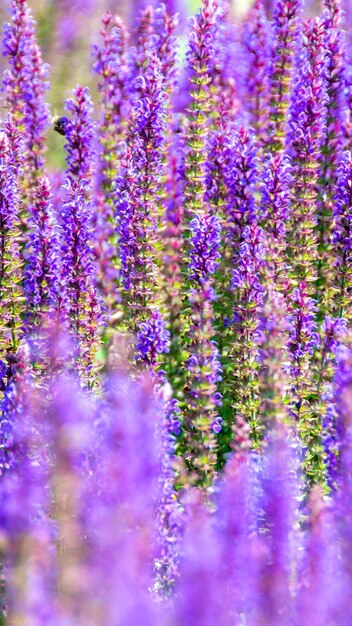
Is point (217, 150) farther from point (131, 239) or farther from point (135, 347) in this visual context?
point (135, 347)

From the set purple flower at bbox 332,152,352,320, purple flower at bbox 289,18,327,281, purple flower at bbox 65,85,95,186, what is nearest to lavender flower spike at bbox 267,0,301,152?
purple flower at bbox 289,18,327,281

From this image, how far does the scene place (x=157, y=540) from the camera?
402 cm

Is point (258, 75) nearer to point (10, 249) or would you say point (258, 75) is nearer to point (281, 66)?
point (281, 66)

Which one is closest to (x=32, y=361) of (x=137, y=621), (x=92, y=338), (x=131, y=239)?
(x=92, y=338)

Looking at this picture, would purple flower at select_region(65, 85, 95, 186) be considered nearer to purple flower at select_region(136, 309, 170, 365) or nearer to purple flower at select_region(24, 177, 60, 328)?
purple flower at select_region(24, 177, 60, 328)

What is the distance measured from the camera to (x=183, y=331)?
239 inches

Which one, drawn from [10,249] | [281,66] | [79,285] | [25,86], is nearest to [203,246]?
[79,285]

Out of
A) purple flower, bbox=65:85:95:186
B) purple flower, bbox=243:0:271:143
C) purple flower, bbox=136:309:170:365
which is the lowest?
purple flower, bbox=136:309:170:365

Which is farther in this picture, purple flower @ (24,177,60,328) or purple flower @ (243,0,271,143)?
purple flower @ (243,0,271,143)

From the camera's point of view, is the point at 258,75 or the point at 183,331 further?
the point at 258,75

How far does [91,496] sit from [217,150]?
286 centimetres

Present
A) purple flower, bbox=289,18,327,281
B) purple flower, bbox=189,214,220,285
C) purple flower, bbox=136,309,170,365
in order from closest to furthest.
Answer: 1. purple flower, bbox=136,309,170,365
2. purple flower, bbox=189,214,220,285
3. purple flower, bbox=289,18,327,281

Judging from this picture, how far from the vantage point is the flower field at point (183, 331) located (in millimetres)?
2926

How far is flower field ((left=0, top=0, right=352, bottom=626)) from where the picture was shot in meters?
2.93
